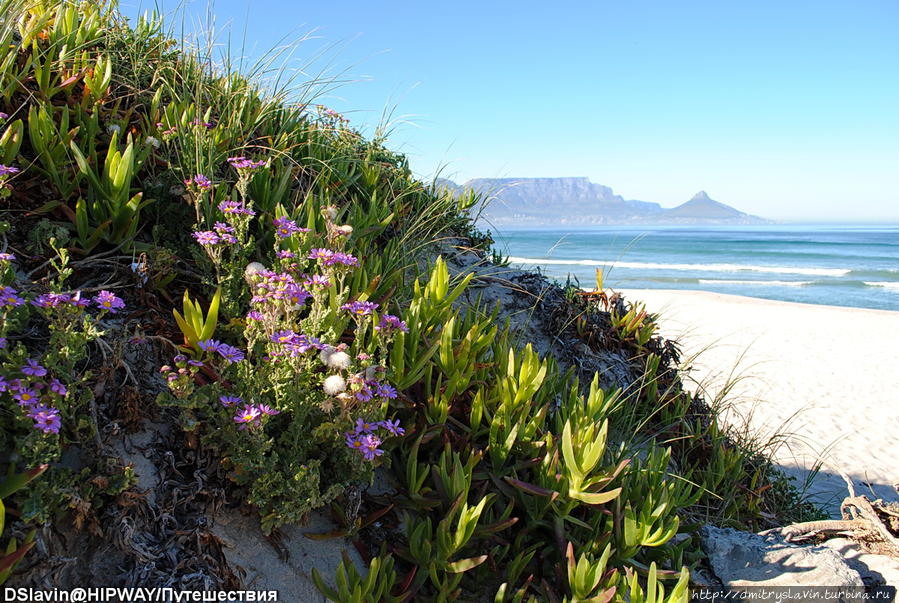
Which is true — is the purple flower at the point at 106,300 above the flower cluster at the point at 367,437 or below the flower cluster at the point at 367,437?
above

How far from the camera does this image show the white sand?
245 inches

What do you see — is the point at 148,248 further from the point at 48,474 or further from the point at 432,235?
the point at 432,235

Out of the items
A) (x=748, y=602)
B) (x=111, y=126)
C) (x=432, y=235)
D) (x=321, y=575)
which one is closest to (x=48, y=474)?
(x=321, y=575)

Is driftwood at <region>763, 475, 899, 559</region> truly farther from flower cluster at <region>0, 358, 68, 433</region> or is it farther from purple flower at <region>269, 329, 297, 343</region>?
flower cluster at <region>0, 358, 68, 433</region>

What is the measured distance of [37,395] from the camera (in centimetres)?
164

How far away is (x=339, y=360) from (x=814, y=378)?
11609 mm

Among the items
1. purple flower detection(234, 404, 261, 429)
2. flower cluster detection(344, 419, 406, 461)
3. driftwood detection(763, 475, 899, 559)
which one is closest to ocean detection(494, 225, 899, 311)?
driftwood detection(763, 475, 899, 559)

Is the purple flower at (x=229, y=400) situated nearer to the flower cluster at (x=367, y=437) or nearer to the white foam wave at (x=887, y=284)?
the flower cluster at (x=367, y=437)

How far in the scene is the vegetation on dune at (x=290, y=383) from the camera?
184 centimetres

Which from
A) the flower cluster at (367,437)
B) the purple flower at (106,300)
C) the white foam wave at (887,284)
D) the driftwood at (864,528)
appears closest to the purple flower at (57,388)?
the purple flower at (106,300)

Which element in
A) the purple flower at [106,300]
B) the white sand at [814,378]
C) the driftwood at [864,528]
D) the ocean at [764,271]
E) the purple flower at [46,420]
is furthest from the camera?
the ocean at [764,271]

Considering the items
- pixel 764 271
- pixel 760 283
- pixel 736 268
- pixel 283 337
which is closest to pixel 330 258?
pixel 283 337

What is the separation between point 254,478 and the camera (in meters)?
1.95

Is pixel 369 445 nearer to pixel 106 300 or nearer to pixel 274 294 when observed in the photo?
pixel 274 294
